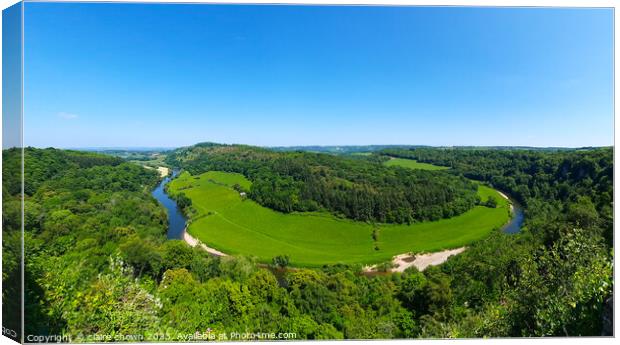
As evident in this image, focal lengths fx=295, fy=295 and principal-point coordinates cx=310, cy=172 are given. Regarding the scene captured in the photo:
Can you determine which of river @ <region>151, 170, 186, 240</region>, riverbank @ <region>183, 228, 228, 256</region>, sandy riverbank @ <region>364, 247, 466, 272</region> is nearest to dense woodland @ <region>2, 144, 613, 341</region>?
river @ <region>151, 170, 186, 240</region>

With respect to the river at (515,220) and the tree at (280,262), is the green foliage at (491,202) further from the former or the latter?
the tree at (280,262)

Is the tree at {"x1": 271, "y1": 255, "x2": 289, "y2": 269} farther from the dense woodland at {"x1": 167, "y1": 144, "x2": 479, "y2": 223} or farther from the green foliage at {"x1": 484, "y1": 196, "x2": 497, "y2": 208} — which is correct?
the green foliage at {"x1": 484, "y1": 196, "x2": 497, "y2": 208}

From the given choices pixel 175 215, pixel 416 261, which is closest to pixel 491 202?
pixel 416 261

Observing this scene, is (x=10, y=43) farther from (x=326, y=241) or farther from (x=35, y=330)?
(x=326, y=241)

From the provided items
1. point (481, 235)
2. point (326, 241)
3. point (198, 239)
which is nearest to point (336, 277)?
point (326, 241)

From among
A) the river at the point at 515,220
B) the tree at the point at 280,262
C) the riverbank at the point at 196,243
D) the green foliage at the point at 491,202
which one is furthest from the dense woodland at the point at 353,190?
the riverbank at the point at 196,243

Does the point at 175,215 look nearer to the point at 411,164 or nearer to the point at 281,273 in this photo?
the point at 281,273

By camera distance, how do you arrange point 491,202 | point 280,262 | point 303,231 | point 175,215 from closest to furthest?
point 175,215, point 280,262, point 303,231, point 491,202
